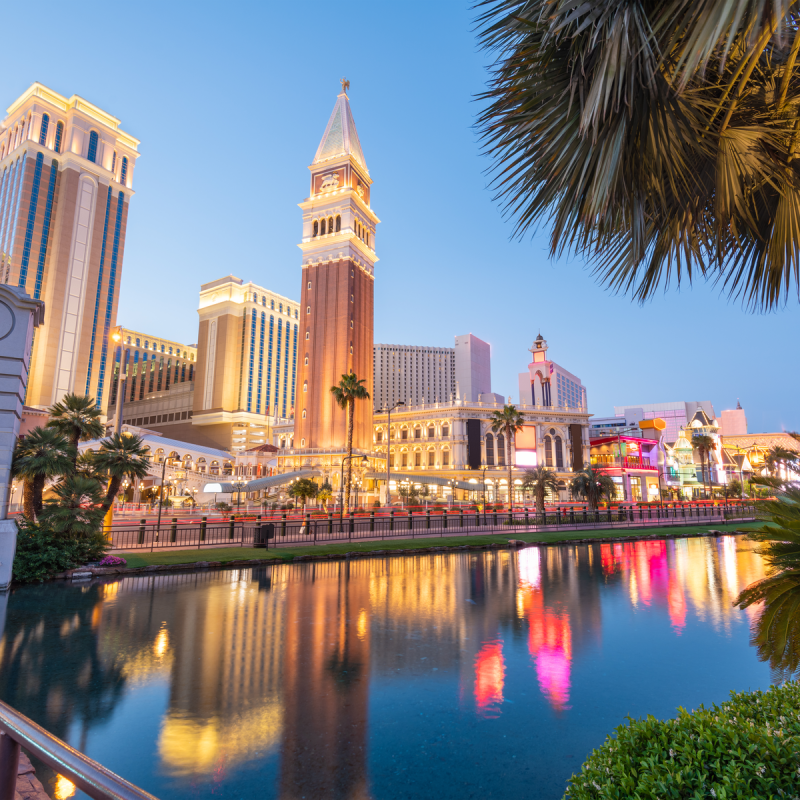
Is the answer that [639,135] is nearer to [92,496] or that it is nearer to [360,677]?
[360,677]

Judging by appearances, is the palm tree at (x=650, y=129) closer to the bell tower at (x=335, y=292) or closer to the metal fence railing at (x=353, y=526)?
the metal fence railing at (x=353, y=526)

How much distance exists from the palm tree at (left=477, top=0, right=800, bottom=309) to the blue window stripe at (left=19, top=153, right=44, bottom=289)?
11650 centimetres

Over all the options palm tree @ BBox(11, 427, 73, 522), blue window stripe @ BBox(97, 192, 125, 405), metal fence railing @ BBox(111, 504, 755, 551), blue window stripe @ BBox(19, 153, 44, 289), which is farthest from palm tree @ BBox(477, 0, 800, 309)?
blue window stripe @ BBox(19, 153, 44, 289)

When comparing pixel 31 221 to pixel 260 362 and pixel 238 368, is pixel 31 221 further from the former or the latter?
pixel 260 362

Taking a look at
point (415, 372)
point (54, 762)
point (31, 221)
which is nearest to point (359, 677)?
point (54, 762)

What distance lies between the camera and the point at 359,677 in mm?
7688

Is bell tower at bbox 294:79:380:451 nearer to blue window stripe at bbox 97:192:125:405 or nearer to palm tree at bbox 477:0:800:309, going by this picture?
blue window stripe at bbox 97:192:125:405

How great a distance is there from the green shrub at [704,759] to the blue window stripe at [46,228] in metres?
119

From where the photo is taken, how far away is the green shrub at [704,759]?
252 cm

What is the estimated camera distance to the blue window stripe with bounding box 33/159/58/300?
324 feet

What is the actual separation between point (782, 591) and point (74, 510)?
61.6ft

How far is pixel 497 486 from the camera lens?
298 feet

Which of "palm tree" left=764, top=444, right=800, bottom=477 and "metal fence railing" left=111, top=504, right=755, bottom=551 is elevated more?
"palm tree" left=764, top=444, right=800, bottom=477

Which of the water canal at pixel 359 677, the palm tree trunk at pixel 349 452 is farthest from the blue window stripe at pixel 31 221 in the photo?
the water canal at pixel 359 677
